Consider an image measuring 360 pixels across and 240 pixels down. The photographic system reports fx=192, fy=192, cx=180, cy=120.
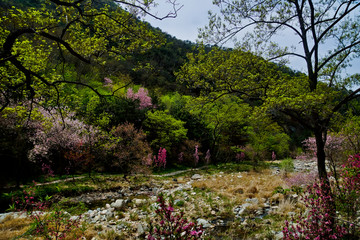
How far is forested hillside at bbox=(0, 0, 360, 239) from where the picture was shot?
435 cm

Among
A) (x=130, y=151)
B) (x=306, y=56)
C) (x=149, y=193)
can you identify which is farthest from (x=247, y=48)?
(x=130, y=151)

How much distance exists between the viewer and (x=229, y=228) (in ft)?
17.9

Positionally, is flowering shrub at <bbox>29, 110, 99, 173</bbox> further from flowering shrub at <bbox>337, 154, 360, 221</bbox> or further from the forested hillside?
flowering shrub at <bbox>337, 154, 360, 221</bbox>

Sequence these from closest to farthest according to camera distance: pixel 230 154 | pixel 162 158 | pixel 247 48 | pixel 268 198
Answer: pixel 247 48
pixel 268 198
pixel 162 158
pixel 230 154

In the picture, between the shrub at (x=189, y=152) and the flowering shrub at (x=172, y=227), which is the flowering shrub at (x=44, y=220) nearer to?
the flowering shrub at (x=172, y=227)

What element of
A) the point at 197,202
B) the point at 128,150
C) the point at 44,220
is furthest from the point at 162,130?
the point at 44,220

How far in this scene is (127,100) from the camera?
8.38 metres

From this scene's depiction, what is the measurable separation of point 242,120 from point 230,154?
27.0 feet

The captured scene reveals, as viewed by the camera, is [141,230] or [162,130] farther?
[162,130]

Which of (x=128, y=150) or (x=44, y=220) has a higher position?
(x=128, y=150)

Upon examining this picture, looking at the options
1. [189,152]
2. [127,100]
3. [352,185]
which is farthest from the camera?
[189,152]

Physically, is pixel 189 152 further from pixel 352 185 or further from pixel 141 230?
pixel 352 185

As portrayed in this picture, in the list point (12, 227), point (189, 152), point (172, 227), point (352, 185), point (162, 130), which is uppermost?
point (162, 130)

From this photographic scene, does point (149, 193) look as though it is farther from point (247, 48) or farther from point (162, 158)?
point (247, 48)
